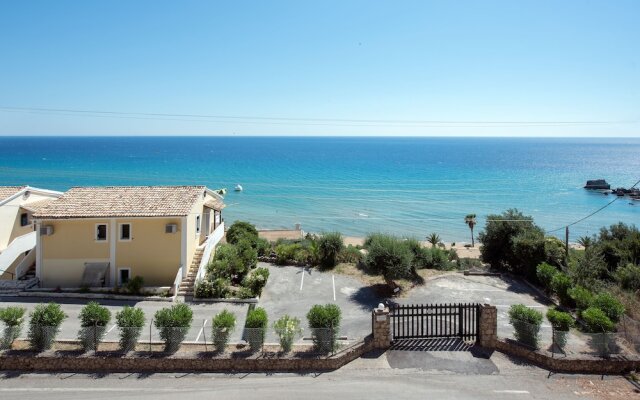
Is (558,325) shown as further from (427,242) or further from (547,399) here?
(427,242)

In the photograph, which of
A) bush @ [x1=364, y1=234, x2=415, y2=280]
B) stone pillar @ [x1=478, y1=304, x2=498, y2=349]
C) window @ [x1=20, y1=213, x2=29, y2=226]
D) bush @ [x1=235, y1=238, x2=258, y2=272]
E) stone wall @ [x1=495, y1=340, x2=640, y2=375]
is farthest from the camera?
window @ [x1=20, y1=213, x2=29, y2=226]

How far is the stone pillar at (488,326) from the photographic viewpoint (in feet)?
50.2

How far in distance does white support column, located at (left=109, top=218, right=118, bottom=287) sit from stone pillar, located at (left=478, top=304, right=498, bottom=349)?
17795mm

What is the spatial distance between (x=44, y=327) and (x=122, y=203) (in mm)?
10267

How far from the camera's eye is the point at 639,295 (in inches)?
753

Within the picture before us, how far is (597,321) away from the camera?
14.6m

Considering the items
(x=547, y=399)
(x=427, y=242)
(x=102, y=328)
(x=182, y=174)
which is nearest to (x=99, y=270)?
(x=102, y=328)

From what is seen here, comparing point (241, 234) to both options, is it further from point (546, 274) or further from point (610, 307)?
point (610, 307)

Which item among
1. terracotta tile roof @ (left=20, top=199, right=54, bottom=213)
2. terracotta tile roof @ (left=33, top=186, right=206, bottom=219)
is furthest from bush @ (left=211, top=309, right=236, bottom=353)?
terracotta tile roof @ (left=20, top=199, right=54, bottom=213)

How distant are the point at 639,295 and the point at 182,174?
382 feet

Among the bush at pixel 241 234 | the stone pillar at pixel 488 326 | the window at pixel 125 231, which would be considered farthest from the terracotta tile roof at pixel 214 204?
the stone pillar at pixel 488 326

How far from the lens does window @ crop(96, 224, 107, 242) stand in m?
22.8

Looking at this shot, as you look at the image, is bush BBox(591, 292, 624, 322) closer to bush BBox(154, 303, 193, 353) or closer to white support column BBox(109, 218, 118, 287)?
bush BBox(154, 303, 193, 353)

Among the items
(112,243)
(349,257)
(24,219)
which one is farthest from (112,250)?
(349,257)
